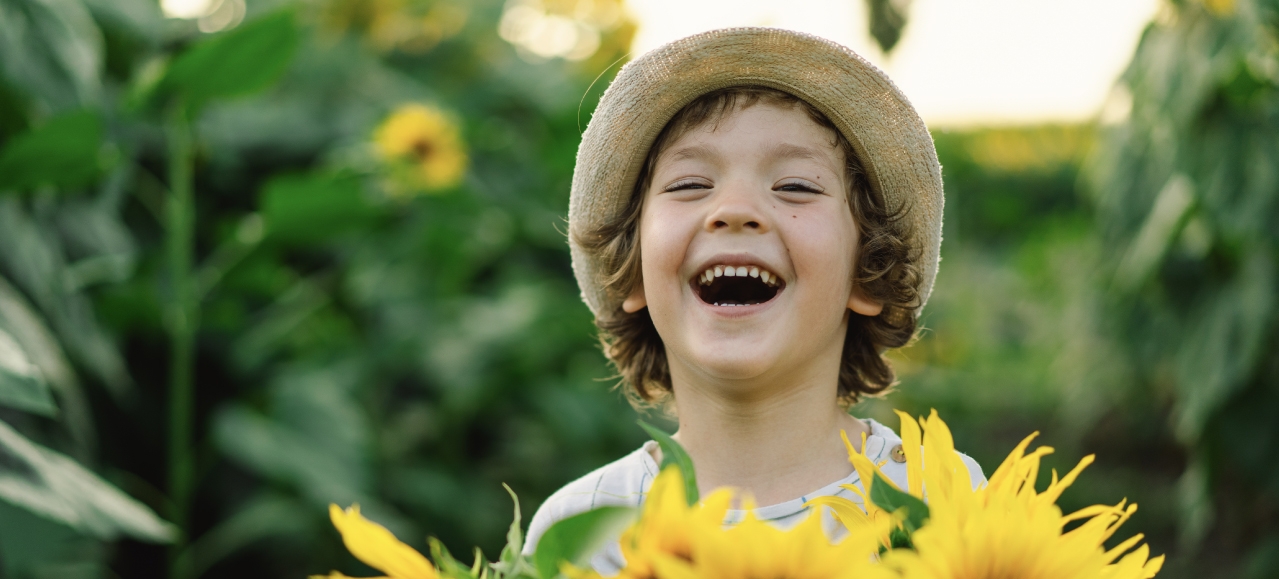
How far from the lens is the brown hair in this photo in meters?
0.91

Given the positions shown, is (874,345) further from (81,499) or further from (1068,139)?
(1068,139)

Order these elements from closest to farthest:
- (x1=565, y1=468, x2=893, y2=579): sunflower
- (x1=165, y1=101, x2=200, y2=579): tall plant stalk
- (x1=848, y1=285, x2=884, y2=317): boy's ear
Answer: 1. (x1=565, y1=468, x2=893, y2=579): sunflower
2. (x1=848, y1=285, x2=884, y2=317): boy's ear
3. (x1=165, y1=101, x2=200, y2=579): tall plant stalk

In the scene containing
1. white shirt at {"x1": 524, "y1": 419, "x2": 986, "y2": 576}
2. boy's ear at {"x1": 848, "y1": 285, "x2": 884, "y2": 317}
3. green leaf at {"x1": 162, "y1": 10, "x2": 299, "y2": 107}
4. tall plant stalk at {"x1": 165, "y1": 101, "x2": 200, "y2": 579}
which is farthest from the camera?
tall plant stalk at {"x1": 165, "y1": 101, "x2": 200, "y2": 579}

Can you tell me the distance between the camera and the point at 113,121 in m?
2.42

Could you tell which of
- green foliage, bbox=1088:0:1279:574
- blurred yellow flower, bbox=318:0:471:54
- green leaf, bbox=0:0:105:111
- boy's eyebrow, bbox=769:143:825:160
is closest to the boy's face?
boy's eyebrow, bbox=769:143:825:160

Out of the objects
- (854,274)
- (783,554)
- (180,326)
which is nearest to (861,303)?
(854,274)

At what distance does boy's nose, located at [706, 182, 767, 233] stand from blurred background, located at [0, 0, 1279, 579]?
0.69 m

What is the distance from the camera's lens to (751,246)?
0.83 m

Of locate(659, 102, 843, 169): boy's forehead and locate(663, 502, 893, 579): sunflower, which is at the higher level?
locate(659, 102, 843, 169): boy's forehead

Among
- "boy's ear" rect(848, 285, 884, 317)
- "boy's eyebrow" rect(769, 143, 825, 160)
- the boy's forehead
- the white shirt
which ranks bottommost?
the white shirt

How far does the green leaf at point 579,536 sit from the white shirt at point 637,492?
309 mm

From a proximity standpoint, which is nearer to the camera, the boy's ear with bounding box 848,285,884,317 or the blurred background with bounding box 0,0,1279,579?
the boy's ear with bounding box 848,285,884,317

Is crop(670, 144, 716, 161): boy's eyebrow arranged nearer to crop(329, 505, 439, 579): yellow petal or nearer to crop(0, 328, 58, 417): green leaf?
crop(329, 505, 439, 579): yellow petal

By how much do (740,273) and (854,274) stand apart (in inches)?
6.0
